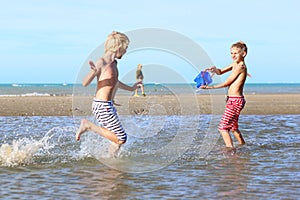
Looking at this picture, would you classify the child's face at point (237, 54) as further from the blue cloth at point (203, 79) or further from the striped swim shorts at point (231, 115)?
the blue cloth at point (203, 79)

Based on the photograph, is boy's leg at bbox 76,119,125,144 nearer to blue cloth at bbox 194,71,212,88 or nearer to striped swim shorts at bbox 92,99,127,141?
striped swim shorts at bbox 92,99,127,141

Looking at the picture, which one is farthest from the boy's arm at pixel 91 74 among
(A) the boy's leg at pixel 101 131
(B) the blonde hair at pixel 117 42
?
(A) the boy's leg at pixel 101 131

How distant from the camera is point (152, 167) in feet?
25.5

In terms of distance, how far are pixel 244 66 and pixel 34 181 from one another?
4.64 meters

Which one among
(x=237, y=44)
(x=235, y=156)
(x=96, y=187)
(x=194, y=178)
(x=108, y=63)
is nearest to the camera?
(x=96, y=187)

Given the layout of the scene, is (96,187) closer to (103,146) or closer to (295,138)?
(103,146)

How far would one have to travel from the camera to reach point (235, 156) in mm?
8648

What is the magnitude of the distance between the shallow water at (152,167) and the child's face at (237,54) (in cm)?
156

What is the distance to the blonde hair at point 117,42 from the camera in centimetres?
755

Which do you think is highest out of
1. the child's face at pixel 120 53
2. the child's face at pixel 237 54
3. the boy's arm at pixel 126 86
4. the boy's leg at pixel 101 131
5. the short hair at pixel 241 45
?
the short hair at pixel 241 45

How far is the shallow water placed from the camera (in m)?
6.18

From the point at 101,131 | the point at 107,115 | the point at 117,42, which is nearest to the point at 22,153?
the point at 101,131

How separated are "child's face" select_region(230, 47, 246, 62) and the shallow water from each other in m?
1.56

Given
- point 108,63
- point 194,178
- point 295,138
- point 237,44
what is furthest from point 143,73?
point 295,138
